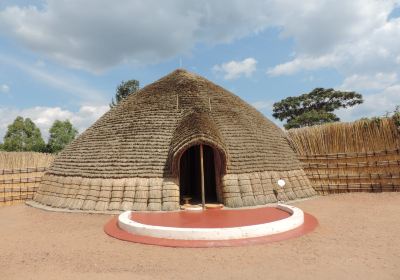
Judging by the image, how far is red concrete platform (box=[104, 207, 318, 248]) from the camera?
7.76m

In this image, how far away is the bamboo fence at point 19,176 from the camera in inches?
581

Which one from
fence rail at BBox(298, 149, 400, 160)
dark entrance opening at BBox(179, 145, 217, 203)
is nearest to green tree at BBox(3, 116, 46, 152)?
dark entrance opening at BBox(179, 145, 217, 203)

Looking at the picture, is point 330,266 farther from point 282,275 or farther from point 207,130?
point 207,130

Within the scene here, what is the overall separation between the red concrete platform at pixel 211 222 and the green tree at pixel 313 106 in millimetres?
26404

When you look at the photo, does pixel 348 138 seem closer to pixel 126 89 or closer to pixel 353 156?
pixel 353 156

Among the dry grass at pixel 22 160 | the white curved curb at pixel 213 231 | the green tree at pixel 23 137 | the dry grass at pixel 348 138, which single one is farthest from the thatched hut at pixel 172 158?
the green tree at pixel 23 137

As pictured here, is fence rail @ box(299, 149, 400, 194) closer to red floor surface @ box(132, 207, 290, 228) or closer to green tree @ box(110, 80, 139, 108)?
red floor surface @ box(132, 207, 290, 228)

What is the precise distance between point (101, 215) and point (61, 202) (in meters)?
2.44

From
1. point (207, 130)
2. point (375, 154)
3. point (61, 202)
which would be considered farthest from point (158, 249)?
point (375, 154)

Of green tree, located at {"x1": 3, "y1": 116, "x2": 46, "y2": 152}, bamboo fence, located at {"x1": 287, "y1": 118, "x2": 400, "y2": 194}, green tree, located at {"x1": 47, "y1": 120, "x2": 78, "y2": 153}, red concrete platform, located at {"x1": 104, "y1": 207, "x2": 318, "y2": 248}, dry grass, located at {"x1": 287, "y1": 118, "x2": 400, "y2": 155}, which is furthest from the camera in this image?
green tree, located at {"x1": 47, "y1": 120, "x2": 78, "y2": 153}

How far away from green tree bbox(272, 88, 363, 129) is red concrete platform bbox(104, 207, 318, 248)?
26.4m

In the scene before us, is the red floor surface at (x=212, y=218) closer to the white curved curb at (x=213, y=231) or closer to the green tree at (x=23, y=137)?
the white curved curb at (x=213, y=231)

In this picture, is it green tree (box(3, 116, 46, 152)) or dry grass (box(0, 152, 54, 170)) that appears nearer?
dry grass (box(0, 152, 54, 170))

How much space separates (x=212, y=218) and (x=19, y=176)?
10432 millimetres
